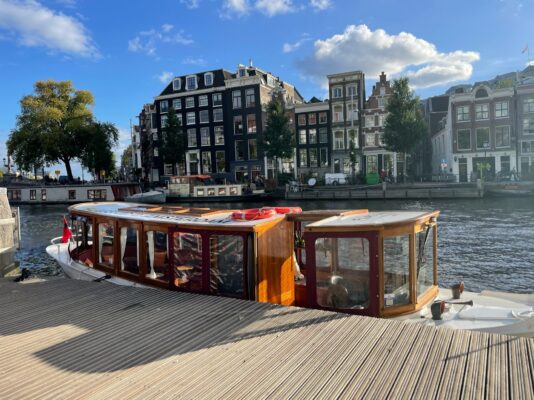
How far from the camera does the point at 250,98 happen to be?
52625mm

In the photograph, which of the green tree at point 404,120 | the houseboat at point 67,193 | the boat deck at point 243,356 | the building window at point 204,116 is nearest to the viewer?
the boat deck at point 243,356

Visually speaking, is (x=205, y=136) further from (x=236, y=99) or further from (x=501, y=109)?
(x=501, y=109)

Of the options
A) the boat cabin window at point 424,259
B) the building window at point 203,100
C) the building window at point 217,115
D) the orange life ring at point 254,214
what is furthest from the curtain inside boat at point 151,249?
the building window at point 203,100

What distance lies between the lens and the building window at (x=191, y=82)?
184ft

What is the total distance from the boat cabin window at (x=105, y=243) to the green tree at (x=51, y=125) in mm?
50609

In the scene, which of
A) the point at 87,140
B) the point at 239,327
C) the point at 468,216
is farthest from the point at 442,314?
the point at 87,140

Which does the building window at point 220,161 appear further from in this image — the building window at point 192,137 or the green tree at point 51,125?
the green tree at point 51,125

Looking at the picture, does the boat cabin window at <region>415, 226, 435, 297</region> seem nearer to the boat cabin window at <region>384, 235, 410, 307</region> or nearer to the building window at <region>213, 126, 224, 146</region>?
the boat cabin window at <region>384, 235, 410, 307</region>

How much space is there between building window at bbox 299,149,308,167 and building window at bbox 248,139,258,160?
220 inches

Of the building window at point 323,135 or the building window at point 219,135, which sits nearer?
the building window at point 323,135

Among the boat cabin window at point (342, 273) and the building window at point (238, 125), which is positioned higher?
the building window at point (238, 125)

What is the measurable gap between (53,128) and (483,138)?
5073cm

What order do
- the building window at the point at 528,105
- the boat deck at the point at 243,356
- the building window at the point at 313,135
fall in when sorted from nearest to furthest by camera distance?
the boat deck at the point at 243,356
the building window at the point at 528,105
the building window at the point at 313,135

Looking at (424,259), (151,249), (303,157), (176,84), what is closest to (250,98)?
(303,157)
